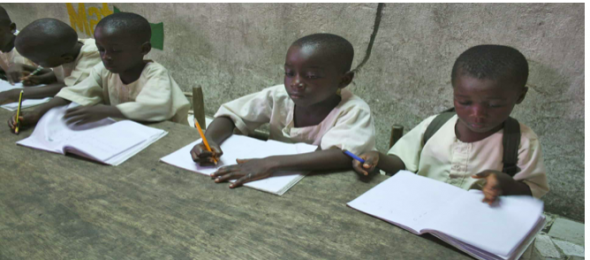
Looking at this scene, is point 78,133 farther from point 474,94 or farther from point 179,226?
point 474,94

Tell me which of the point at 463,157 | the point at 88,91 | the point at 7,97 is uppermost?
the point at 463,157

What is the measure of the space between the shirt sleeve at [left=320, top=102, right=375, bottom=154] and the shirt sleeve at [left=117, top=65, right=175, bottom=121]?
33.6 inches

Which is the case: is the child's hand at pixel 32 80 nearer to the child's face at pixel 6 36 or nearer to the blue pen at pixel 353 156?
the child's face at pixel 6 36

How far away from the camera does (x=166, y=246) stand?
2.85 feet

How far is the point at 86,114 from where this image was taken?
5.47 feet

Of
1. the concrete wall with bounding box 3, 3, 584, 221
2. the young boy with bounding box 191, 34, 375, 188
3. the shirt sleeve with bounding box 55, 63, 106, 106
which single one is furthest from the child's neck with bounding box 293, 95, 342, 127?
the shirt sleeve with bounding box 55, 63, 106, 106

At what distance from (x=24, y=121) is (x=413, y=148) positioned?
1649mm

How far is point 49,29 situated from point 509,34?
2367 mm

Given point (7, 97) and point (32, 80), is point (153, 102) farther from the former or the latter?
point (32, 80)

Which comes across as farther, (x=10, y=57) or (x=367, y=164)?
(x=10, y=57)

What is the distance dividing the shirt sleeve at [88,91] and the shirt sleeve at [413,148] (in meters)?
1.54

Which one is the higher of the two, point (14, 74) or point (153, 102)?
point (153, 102)

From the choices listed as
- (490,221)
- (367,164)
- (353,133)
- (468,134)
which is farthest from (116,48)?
(490,221)

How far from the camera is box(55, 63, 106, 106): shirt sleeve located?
74.8 inches
